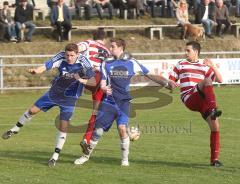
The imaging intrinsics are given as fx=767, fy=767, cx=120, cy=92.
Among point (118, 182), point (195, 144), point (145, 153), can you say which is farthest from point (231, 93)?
point (118, 182)

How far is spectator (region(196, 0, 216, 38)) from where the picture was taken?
33.5m

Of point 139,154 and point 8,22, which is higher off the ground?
point 8,22

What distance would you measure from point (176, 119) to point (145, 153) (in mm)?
6281

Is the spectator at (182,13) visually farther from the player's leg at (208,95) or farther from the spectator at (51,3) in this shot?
the player's leg at (208,95)

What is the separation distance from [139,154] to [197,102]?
6.34 ft

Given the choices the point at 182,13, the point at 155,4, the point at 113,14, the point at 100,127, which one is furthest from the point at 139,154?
the point at 155,4

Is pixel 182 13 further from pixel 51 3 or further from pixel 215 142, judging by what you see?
pixel 215 142

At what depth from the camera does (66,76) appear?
12.5 metres

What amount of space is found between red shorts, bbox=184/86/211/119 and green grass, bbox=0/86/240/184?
0.89m

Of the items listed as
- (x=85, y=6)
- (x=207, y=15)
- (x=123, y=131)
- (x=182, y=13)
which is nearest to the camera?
(x=123, y=131)

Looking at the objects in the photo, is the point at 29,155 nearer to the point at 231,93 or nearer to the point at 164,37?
the point at 231,93

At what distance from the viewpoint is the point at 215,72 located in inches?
472

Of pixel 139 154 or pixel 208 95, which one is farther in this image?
pixel 139 154

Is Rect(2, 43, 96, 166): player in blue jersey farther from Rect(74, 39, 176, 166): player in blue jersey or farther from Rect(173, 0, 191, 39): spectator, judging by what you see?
Rect(173, 0, 191, 39): spectator
